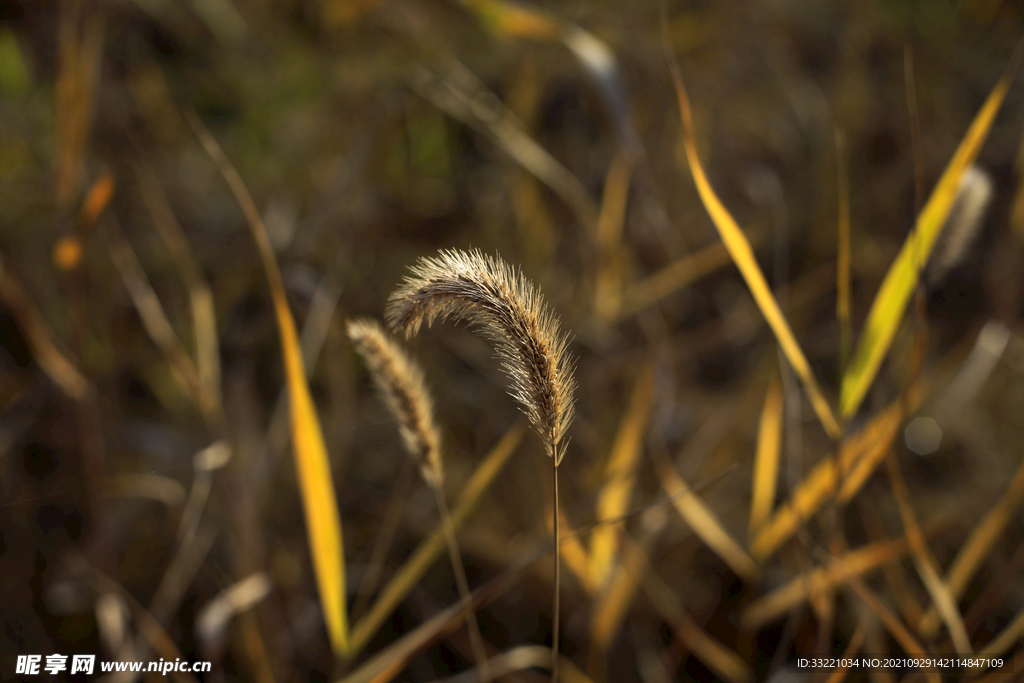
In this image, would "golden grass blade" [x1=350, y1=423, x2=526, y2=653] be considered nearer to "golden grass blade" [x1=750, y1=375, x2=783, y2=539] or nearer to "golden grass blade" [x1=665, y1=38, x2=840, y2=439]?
"golden grass blade" [x1=665, y1=38, x2=840, y2=439]

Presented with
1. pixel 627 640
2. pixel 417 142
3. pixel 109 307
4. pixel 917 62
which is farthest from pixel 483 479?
pixel 917 62

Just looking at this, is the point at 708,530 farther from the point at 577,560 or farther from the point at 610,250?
the point at 610,250

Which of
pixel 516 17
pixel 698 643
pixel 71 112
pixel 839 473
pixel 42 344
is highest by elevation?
pixel 516 17

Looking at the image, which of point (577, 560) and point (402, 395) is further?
point (577, 560)

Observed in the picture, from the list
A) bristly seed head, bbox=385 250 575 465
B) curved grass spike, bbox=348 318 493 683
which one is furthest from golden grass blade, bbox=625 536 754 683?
bristly seed head, bbox=385 250 575 465

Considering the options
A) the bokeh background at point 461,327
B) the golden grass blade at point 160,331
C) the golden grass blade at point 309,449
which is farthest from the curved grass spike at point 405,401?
the golden grass blade at point 160,331

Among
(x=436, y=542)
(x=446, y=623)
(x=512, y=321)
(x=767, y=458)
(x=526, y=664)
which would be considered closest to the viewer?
(x=512, y=321)

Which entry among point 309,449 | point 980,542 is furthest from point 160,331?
point 980,542
